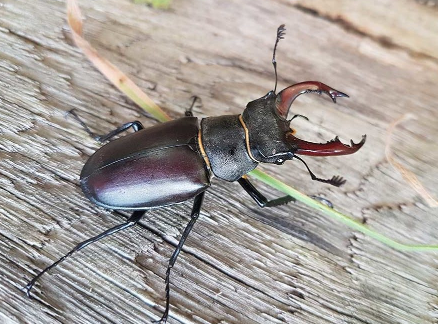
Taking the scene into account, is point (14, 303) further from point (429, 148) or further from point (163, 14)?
point (429, 148)

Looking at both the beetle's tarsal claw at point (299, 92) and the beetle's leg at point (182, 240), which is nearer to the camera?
the beetle's leg at point (182, 240)

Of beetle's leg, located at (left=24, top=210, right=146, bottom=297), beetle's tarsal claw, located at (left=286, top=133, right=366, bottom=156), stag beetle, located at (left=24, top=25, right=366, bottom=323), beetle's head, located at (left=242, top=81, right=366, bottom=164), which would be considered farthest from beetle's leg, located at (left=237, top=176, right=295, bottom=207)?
beetle's leg, located at (left=24, top=210, right=146, bottom=297)

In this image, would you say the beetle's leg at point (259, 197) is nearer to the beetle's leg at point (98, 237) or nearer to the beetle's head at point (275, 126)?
the beetle's head at point (275, 126)

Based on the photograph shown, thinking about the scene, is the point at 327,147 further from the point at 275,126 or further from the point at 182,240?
the point at 182,240

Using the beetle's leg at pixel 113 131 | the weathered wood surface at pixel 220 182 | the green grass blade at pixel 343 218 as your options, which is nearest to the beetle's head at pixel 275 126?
the green grass blade at pixel 343 218

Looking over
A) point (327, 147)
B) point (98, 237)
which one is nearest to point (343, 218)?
point (327, 147)

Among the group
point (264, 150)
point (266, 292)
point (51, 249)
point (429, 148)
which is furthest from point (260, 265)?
point (429, 148)

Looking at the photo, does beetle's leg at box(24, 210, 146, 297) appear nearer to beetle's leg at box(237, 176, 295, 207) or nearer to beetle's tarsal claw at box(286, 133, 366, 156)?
beetle's leg at box(237, 176, 295, 207)

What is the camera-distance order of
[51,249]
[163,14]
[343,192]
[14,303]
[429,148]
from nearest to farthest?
[14,303], [51,249], [343,192], [429,148], [163,14]
